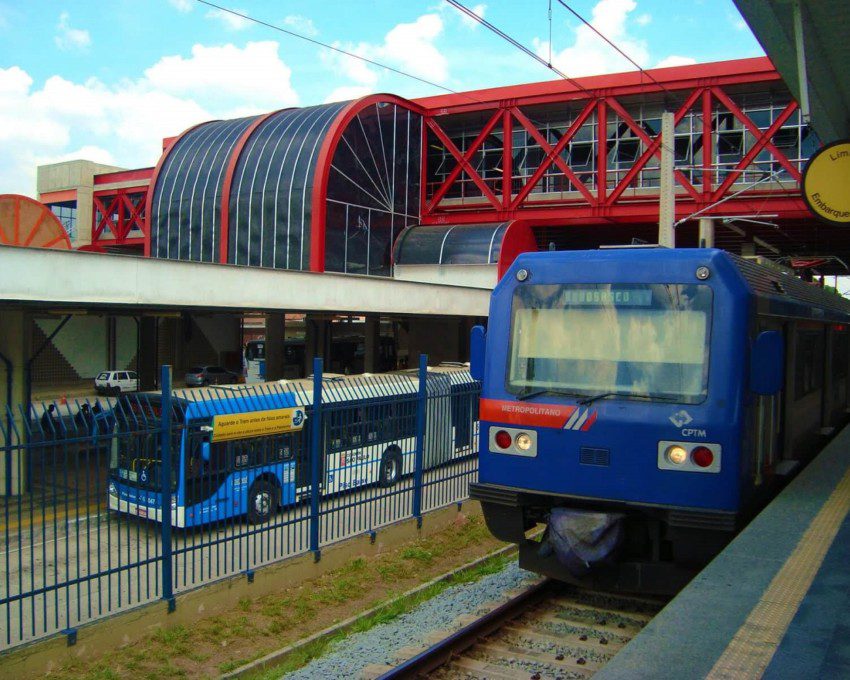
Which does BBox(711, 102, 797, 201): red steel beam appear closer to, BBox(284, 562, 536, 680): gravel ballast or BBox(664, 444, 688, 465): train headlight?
BBox(284, 562, 536, 680): gravel ballast

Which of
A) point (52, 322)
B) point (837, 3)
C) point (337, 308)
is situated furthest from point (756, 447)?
→ point (52, 322)

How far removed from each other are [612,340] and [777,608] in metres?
2.69

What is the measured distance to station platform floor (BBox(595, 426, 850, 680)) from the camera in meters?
3.95

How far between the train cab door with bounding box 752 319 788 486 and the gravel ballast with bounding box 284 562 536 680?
2695 millimetres

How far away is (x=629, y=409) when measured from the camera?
651 cm

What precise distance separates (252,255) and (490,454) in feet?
96.6

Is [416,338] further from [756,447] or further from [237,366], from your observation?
[756,447]

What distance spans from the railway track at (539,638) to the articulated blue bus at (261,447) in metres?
2.68

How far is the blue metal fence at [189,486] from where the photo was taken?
6410 mm

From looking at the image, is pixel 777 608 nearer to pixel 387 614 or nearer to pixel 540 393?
pixel 540 393

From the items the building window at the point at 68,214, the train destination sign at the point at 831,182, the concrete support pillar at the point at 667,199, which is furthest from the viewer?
the building window at the point at 68,214

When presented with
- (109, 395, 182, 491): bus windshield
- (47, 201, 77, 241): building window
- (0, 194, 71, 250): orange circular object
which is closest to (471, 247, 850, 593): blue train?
(109, 395, 182, 491): bus windshield

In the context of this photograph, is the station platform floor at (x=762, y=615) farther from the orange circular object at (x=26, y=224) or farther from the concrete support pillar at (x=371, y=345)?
the concrete support pillar at (x=371, y=345)

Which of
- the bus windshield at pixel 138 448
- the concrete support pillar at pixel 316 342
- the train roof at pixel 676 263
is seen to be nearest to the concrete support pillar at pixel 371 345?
the concrete support pillar at pixel 316 342
